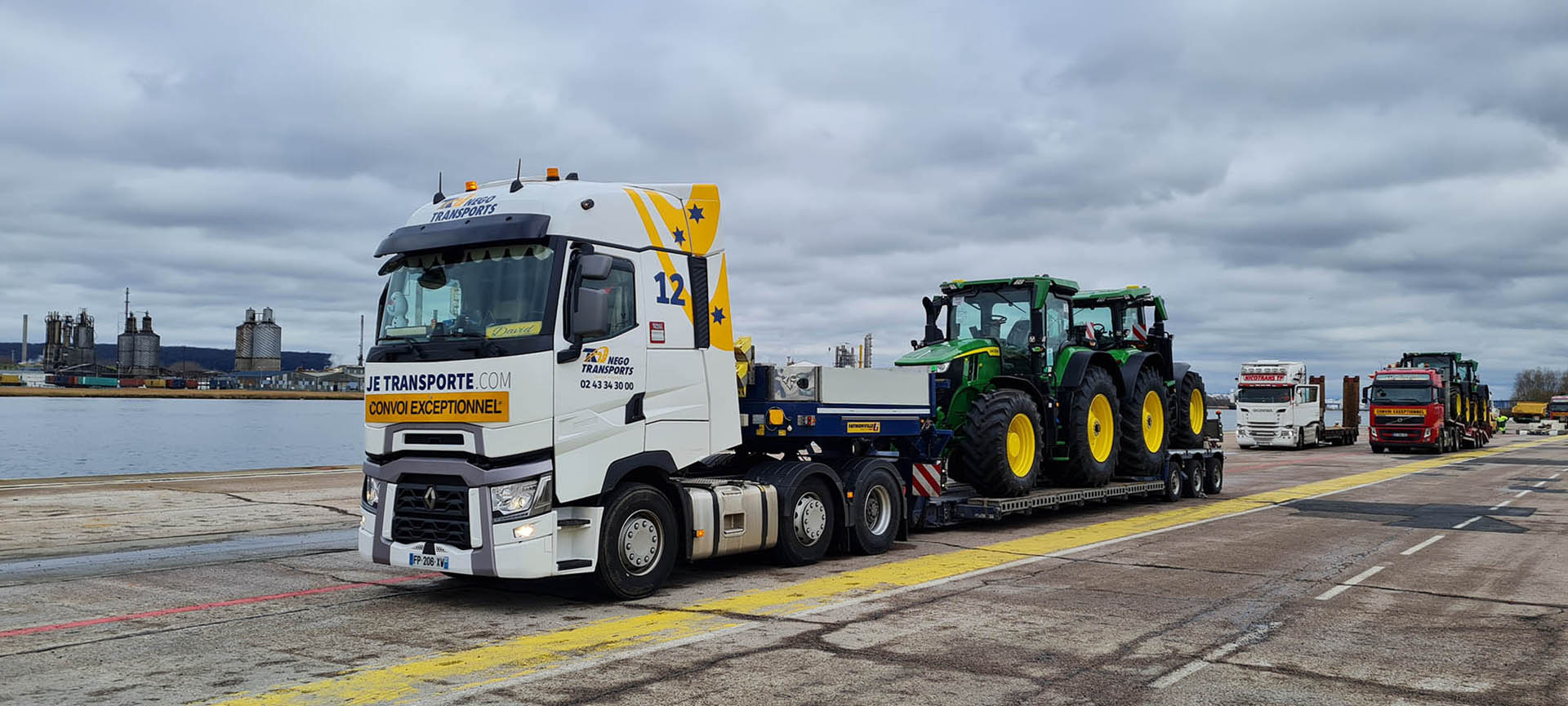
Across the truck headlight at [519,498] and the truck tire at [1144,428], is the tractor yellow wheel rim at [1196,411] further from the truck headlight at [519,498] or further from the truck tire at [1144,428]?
the truck headlight at [519,498]

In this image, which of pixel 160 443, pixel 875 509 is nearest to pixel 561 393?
pixel 875 509

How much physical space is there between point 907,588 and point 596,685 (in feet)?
12.9

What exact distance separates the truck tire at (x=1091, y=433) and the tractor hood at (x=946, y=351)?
4.68ft

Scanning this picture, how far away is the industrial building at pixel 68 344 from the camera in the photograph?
16425cm

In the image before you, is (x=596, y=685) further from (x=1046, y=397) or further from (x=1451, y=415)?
(x=1451, y=415)

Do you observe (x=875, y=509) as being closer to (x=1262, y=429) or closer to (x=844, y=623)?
(x=844, y=623)

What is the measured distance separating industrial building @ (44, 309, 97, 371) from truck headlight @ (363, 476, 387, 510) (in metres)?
184

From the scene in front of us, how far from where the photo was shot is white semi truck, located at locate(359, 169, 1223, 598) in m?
8.20

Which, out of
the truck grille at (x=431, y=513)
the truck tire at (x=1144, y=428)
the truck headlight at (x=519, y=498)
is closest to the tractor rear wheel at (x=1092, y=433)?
the truck tire at (x=1144, y=428)

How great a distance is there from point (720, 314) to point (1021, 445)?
602 cm

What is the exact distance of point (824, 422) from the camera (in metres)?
11.4

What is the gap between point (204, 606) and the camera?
865 centimetres

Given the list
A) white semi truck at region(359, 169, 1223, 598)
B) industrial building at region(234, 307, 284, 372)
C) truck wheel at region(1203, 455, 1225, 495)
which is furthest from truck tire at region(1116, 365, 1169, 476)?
industrial building at region(234, 307, 284, 372)

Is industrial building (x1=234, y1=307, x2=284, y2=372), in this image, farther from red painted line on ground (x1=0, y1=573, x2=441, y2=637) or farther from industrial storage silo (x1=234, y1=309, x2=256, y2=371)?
red painted line on ground (x1=0, y1=573, x2=441, y2=637)
